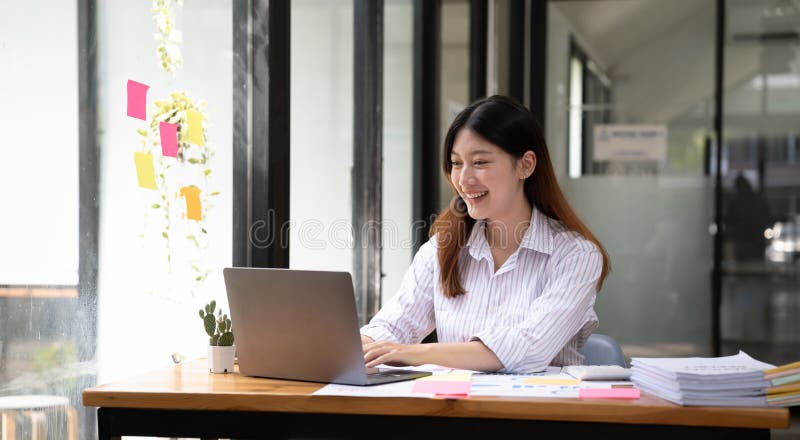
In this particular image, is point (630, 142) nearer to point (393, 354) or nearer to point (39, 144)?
point (393, 354)

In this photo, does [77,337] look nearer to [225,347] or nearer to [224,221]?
[225,347]

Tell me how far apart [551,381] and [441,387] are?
0.26m

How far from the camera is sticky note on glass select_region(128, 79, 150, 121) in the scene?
2.07 m

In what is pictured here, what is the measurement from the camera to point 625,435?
5.58 feet

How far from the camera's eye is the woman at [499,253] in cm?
235

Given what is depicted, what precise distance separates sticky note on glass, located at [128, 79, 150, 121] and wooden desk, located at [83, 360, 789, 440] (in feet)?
2.00

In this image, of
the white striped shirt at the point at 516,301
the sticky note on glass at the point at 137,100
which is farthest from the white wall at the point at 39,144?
the white striped shirt at the point at 516,301

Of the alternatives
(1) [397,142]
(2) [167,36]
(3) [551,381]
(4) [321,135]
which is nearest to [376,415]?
(3) [551,381]

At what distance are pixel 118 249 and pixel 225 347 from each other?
32cm

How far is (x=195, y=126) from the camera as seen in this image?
2305 millimetres

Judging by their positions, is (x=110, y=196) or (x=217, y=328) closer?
(x=110, y=196)

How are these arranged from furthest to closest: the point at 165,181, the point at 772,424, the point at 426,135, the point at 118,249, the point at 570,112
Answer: the point at 570,112 → the point at 426,135 → the point at 165,181 → the point at 118,249 → the point at 772,424

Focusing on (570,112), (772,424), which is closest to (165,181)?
(772,424)

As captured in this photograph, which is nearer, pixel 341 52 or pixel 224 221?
pixel 224 221
